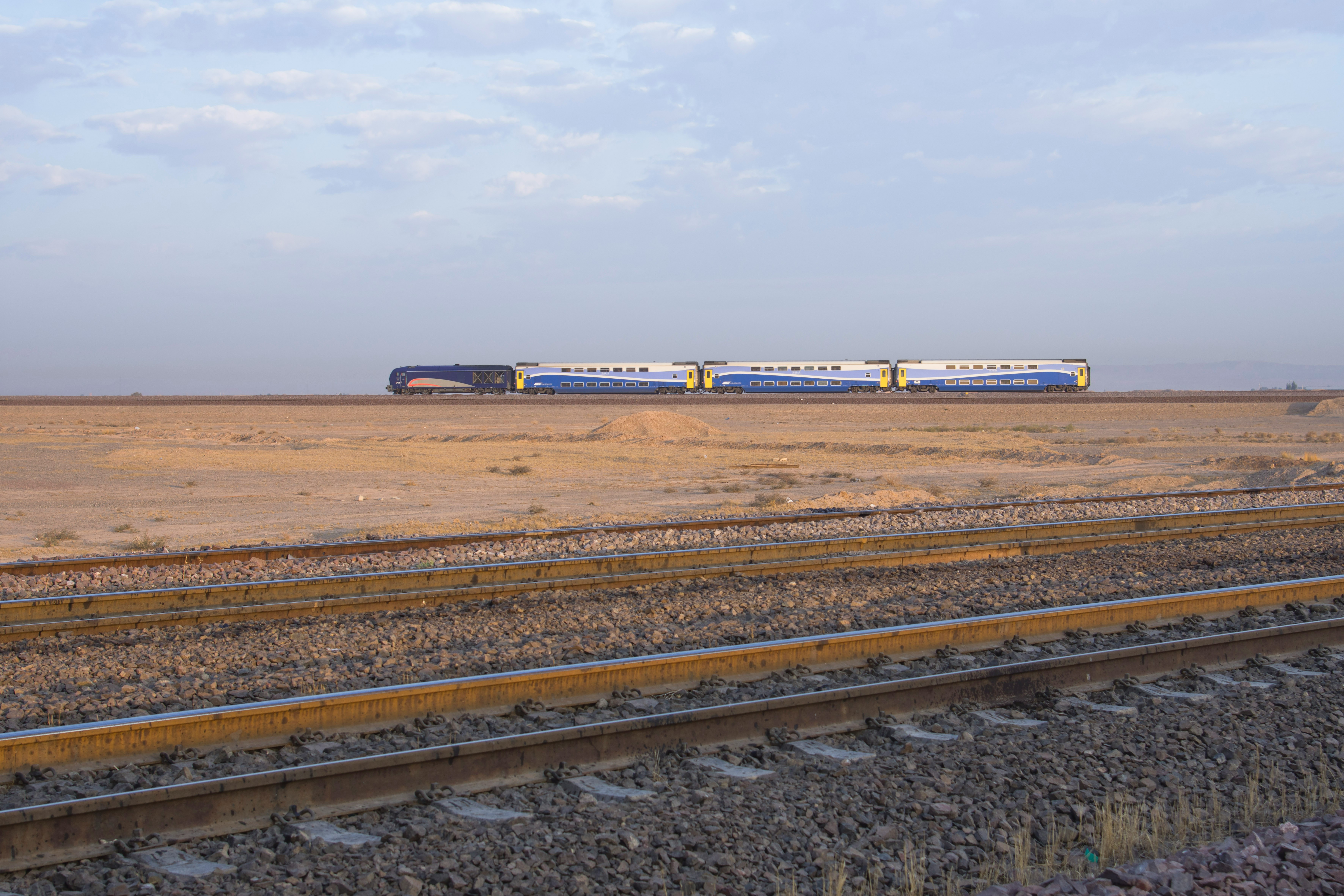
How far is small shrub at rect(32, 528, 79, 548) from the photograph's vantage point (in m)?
16.4

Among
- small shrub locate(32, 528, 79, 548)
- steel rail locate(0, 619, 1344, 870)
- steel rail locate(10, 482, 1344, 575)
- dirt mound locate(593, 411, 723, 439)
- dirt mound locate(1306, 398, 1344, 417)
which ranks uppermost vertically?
dirt mound locate(1306, 398, 1344, 417)

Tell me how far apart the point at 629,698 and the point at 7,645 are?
5.88 meters

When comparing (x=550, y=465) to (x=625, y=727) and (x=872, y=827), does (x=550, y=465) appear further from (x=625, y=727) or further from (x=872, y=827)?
(x=872, y=827)

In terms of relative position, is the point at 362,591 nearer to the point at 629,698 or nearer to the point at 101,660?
the point at 101,660

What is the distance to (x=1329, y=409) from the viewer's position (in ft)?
187

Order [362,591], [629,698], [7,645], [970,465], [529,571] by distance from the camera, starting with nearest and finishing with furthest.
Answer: [629,698] < [7,645] < [362,591] < [529,571] < [970,465]

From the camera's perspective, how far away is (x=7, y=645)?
910cm

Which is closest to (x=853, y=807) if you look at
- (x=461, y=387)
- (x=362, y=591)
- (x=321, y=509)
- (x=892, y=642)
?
(x=892, y=642)

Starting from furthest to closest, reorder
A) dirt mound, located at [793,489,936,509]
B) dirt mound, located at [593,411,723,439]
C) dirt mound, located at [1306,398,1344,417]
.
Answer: dirt mound, located at [1306,398,1344,417]
dirt mound, located at [593,411,723,439]
dirt mound, located at [793,489,936,509]

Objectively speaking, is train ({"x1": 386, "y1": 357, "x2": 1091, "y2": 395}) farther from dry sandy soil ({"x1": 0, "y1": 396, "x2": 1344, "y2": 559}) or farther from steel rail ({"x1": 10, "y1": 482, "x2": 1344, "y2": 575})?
Answer: steel rail ({"x1": 10, "y1": 482, "x2": 1344, "y2": 575})

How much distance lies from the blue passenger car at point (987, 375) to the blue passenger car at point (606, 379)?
1685 centimetres

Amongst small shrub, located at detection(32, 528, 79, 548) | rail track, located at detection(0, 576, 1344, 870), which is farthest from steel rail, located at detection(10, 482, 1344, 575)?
rail track, located at detection(0, 576, 1344, 870)

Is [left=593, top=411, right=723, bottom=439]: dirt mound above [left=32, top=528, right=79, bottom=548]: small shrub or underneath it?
above

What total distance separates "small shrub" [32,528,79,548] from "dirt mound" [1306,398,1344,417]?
59.3 m
